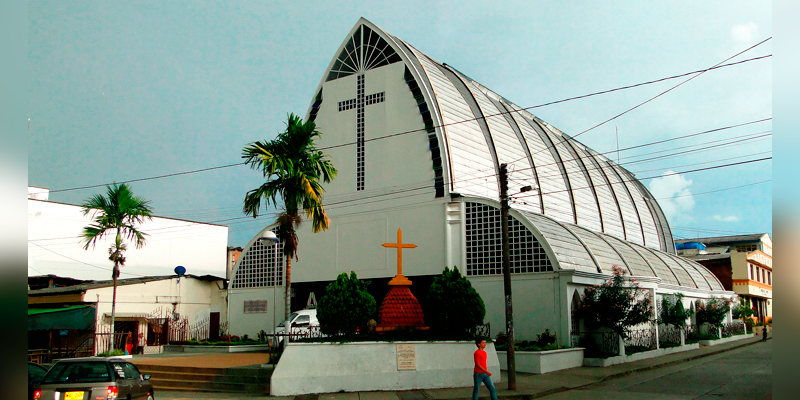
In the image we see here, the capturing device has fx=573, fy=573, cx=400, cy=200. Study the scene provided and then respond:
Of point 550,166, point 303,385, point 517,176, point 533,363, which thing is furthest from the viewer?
point 550,166

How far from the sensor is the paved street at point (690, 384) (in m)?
16.8

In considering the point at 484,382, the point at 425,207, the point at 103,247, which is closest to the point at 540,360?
the point at 484,382

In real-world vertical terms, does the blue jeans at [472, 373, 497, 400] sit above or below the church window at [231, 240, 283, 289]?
below

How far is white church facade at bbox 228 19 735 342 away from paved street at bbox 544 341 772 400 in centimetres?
423

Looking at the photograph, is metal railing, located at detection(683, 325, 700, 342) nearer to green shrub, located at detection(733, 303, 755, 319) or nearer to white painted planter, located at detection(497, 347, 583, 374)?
green shrub, located at detection(733, 303, 755, 319)

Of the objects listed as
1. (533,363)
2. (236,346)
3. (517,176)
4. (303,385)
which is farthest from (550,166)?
(303,385)

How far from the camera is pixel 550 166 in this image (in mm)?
40031

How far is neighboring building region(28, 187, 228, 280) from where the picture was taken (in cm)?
4106

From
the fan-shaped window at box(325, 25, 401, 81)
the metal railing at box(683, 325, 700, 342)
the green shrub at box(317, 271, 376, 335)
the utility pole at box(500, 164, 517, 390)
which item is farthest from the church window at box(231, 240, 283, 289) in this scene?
the metal railing at box(683, 325, 700, 342)

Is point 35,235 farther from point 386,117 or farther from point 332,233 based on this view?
point 386,117

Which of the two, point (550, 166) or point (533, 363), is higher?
point (550, 166)

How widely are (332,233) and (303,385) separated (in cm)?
1609

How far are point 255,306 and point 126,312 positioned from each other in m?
7.24
